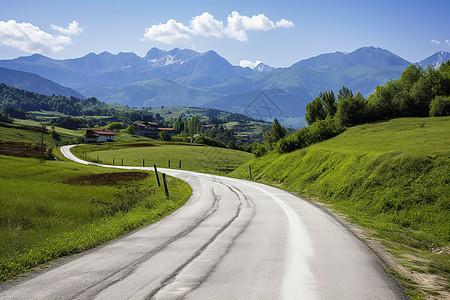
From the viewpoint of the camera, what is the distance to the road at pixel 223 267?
639 centimetres

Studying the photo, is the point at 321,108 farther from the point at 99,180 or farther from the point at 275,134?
the point at 99,180

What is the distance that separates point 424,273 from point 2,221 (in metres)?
15.9

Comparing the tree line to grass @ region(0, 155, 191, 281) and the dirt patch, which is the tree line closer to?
the dirt patch

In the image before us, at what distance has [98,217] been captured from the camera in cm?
1577

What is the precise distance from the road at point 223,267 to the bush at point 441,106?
118 ft

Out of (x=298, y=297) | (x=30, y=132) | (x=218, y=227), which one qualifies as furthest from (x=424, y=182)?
(x=30, y=132)

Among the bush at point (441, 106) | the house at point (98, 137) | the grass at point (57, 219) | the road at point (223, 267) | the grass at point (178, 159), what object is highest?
the bush at point (441, 106)

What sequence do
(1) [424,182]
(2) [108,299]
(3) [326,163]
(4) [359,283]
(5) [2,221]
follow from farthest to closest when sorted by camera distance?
1. (3) [326,163]
2. (1) [424,182]
3. (5) [2,221]
4. (4) [359,283]
5. (2) [108,299]

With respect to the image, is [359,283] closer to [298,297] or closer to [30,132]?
[298,297]

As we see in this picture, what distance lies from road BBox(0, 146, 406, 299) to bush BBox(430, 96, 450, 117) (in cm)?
3600

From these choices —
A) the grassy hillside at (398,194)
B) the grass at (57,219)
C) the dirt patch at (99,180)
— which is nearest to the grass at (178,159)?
the dirt patch at (99,180)

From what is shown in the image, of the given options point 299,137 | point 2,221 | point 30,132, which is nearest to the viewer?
point 2,221

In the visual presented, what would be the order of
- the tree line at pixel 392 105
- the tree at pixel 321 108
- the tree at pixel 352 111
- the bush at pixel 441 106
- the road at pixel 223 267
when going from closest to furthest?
the road at pixel 223 267 < the bush at pixel 441 106 < the tree line at pixel 392 105 < the tree at pixel 352 111 < the tree at pixel 321 108

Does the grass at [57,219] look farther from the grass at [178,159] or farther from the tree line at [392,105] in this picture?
the grass at [178,159]
